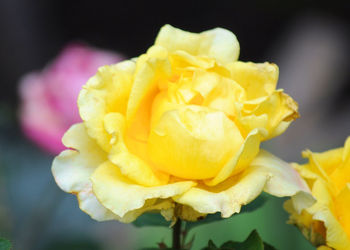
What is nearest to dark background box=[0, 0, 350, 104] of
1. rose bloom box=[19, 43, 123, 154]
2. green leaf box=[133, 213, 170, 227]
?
rose bloom box=[19, 43, 123, 154]

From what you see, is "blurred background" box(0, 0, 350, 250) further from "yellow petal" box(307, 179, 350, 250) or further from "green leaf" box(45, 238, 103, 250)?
"yellow petal" box(307, 179, 350, 250)

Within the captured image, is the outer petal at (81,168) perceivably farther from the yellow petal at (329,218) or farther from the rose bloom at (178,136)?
the yellow petal at (329,218)

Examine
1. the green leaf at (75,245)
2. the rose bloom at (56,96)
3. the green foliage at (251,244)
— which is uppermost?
the green foliage at (251,244)

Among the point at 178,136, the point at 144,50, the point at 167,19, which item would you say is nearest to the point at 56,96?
the point at 178,136

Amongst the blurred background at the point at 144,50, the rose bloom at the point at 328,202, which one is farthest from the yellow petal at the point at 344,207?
the blurred background at the point at 144,50

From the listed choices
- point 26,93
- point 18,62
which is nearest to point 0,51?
point 18,62
